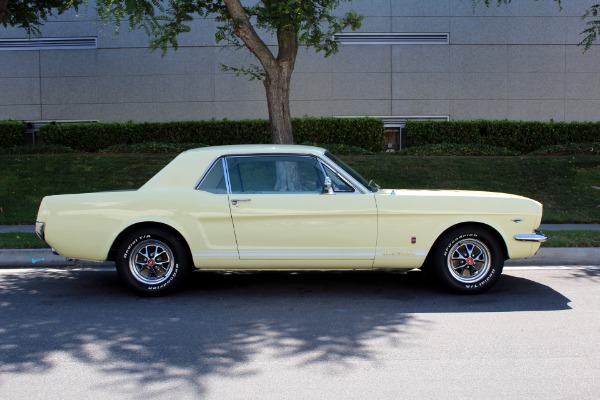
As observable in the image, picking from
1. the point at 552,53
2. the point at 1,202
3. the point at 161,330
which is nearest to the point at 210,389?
the point at 161,330

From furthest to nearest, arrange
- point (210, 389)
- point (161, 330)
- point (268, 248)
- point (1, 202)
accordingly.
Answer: point (1, 202), point (268, 248), point (161, 330), point (210, 389)

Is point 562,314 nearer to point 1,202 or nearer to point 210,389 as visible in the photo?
point 210,389

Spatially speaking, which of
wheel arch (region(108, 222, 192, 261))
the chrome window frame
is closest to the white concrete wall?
the chrome window frame

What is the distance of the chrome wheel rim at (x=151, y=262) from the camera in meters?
6.98

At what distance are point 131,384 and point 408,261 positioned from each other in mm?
3439

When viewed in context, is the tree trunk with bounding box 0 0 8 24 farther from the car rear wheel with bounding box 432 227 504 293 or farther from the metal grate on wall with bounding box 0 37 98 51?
the car rear wheel with bounding box 432 227 504 293

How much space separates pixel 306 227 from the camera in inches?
270

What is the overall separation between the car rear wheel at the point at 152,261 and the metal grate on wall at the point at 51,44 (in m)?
14.0

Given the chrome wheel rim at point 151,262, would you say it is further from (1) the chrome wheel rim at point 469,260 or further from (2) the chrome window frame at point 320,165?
(1) the chrome wheel rim at point 469,260

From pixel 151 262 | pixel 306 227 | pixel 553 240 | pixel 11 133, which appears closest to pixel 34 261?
pixel 151 262

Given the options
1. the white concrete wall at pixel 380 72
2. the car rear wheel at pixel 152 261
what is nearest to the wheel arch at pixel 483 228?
the car rear wheel at pixel 152 261

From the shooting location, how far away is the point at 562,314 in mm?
6320

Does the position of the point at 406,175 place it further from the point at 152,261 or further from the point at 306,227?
the point at 152,261

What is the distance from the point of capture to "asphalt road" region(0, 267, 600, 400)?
4.48 m
